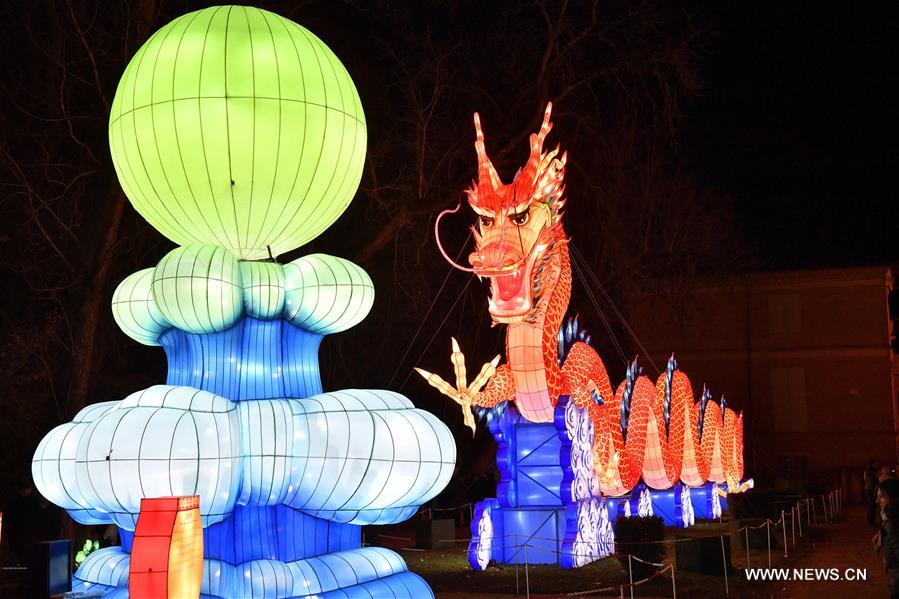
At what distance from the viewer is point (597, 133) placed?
56.5ft

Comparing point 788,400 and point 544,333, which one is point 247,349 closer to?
point 544,333

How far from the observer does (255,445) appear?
200 inches

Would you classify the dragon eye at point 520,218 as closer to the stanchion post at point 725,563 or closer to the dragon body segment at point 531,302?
the dragon body segment at point 531,302

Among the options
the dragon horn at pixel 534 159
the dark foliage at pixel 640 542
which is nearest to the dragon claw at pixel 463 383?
the dark foliage at pixel 640 542

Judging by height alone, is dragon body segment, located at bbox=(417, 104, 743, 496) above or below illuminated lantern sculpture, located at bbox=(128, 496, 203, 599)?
above

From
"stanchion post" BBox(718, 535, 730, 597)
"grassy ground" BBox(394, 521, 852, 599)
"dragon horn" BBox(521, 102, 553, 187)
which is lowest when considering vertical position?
"grassy ground" BBox(394, 521, 852, 599)

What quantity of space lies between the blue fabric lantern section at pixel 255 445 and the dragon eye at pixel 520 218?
23.0ft

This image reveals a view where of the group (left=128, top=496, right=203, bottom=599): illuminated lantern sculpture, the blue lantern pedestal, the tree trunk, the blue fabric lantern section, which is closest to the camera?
(left=128, top=496, right=203, bottom=599): illuminated lantern sculpture

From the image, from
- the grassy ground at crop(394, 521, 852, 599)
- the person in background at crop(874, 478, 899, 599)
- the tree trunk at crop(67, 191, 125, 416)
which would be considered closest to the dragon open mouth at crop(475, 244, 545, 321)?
the grassy ground at crop(394, 521, 852, 599)

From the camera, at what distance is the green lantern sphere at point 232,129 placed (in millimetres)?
5484

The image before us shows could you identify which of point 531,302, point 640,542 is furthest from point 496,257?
point 640,542

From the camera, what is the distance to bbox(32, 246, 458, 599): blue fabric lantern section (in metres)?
4.82

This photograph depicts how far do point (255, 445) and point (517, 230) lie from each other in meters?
7.70

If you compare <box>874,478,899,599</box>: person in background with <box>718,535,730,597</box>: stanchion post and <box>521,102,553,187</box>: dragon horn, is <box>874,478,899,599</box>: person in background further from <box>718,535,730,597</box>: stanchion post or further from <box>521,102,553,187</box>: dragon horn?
<box>521,102,553,187</box>: dragon horn
